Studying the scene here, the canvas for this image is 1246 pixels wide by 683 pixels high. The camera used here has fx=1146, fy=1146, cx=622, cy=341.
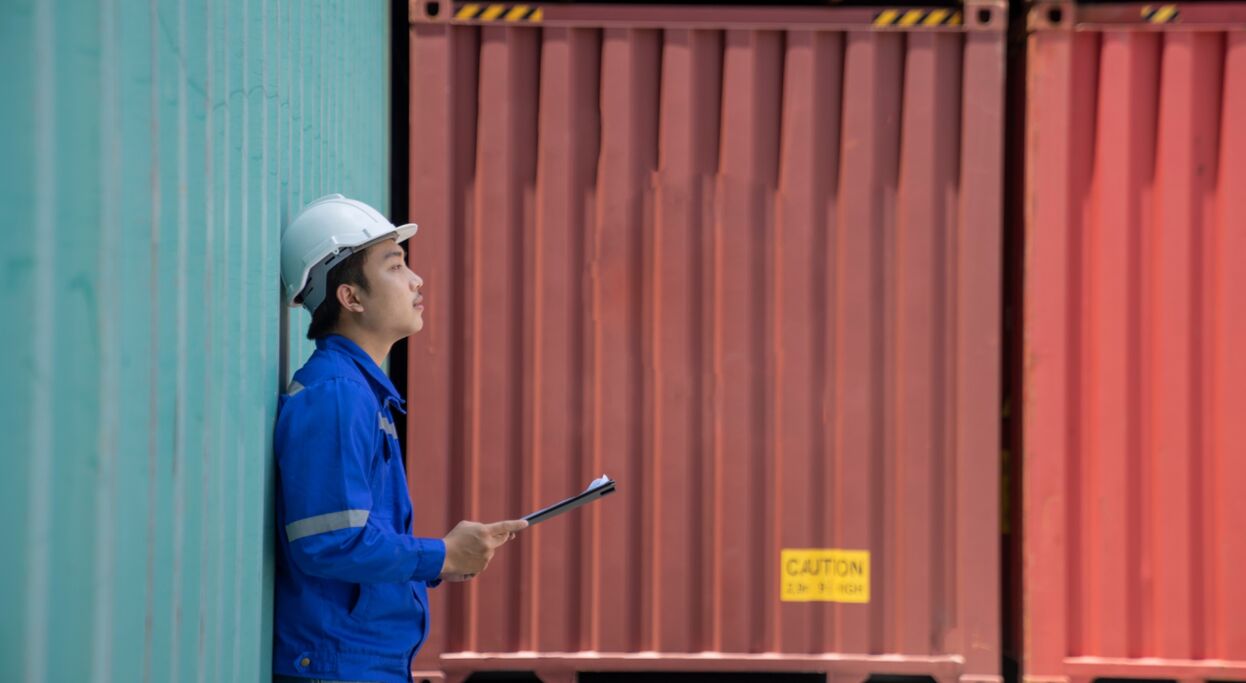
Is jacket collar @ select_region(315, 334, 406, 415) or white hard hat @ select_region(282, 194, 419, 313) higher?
white hard hat @ select_region(282, 194, 419, 313)

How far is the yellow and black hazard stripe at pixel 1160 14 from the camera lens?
4754 mm

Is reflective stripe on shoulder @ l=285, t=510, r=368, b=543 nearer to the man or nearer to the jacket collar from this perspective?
the man

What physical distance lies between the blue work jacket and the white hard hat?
0.49ft

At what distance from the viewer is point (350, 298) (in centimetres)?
251

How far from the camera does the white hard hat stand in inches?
97.6

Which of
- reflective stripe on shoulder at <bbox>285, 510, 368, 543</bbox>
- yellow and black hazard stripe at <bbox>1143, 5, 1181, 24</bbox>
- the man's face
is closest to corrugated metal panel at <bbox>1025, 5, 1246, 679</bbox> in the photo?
yellow and black hazard stripe at <bbox>1143, 5, 1181, 24</bbox>

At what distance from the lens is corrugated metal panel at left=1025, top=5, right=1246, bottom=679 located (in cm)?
472

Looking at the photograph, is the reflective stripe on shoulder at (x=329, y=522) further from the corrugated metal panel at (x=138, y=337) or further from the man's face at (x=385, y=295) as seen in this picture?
the man's face at (x=385, y=295)

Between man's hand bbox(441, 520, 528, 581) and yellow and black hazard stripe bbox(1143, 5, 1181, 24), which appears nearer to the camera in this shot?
man's hand bbox(441, 520, 528, 581)

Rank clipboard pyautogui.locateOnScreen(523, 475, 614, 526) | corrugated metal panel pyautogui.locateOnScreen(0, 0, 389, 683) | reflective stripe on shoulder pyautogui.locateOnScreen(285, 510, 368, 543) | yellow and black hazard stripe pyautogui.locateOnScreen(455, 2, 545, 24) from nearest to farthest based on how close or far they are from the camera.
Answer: corrugated metal panel pyautogui.locateOnScreen(0, 0, 389, 683) < reflective stripe on shoulder pyautogui.locateOnScreen(285, 510, 368, 543) < clipboard pyautogui.locateOnScreen(523, 475, 614, 526) < yellow and black hazard stripe pyautogui.locateOnScreen(455, 2, 545, 24)

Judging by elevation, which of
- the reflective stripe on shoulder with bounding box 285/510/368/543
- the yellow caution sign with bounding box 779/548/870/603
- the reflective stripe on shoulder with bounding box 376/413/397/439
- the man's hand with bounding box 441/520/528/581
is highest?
the reflective stripe on shoulder with bounding box 376/413/397/439

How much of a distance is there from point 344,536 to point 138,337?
0.71 meters

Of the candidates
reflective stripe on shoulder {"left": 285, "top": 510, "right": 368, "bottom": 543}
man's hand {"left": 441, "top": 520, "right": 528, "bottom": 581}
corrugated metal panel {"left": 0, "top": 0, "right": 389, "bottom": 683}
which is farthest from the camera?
man's hand {"left": 441, "top": 520, "right": 528, "bottom": 581}

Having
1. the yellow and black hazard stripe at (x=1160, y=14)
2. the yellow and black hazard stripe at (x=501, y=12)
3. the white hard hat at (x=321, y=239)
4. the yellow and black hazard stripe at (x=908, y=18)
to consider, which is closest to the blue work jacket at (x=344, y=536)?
the white hard hat at (x=321, y=239)
